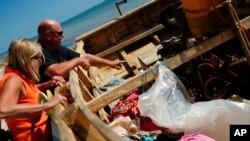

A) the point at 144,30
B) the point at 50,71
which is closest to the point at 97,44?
the point at 144,30

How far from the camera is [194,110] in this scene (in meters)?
3.54

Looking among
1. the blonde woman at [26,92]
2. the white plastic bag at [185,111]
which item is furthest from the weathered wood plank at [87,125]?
the white plastic bag at [185,111]

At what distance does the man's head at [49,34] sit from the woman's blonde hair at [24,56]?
2.01m

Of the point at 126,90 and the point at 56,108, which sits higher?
the point at 56,108

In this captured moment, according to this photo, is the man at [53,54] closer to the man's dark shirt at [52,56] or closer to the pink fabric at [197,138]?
the man's dark shirt at [52,56]

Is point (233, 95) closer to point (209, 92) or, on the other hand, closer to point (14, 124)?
point (209, 92)

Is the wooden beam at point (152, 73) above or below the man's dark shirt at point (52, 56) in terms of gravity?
below

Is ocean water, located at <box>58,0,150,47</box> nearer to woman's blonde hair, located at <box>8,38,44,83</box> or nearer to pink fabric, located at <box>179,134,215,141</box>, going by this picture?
woman's blonde hair, located at <box>8,38,44,83</box>

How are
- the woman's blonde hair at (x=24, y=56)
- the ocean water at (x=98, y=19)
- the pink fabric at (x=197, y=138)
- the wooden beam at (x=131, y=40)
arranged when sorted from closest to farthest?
the pink fabric at (x=197, y=138) < the woman's blonde hair at (x=24, y=56) < the wooden beam at (x=131, y=40) < the ocean water at (x=98, y=19)

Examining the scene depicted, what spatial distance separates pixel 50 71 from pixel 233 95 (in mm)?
2466

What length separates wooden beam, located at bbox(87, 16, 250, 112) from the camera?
4.07 m

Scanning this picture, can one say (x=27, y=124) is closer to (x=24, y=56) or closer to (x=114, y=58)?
(x=24, y=56)

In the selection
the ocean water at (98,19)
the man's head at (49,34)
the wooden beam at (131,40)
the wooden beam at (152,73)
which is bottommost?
the ocean water at (98,19)

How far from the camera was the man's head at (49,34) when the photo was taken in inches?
218
